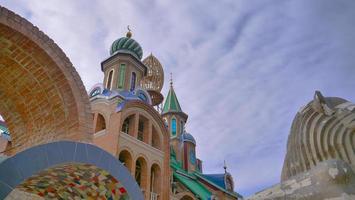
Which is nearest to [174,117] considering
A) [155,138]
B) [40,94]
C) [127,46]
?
[127,46]

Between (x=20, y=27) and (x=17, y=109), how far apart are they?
2.17m

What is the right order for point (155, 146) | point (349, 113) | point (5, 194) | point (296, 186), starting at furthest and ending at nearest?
1. point (155, 146)
2. point (5, 194)
3. point (349, 113)
4. point (296, 186)

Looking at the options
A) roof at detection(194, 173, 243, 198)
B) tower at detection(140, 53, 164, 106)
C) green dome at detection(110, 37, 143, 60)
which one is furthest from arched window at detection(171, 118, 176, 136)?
green dome at detection(110, 37, 143, 60)

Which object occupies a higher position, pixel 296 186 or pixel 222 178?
pixel 222 178

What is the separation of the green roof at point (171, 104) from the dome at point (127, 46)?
891cm

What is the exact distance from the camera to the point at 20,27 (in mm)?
7301

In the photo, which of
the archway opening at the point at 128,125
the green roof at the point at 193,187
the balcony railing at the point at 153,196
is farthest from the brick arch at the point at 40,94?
the green roof at the point at 193,187

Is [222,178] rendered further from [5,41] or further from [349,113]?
[349,113]

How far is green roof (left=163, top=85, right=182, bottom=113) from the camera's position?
29.1 meters

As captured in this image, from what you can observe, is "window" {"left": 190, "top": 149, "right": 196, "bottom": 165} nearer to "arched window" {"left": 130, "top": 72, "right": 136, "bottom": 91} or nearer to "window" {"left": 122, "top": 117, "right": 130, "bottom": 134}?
"arched window" {"left": 130, "top": 72, "right": 136, "bottom": 91}

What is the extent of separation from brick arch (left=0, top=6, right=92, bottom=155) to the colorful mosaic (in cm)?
256

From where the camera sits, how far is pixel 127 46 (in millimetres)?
20938

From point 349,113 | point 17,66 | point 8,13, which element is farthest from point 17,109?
point 349,113

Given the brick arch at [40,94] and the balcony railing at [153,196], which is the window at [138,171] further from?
the brick arch at [40,94]
